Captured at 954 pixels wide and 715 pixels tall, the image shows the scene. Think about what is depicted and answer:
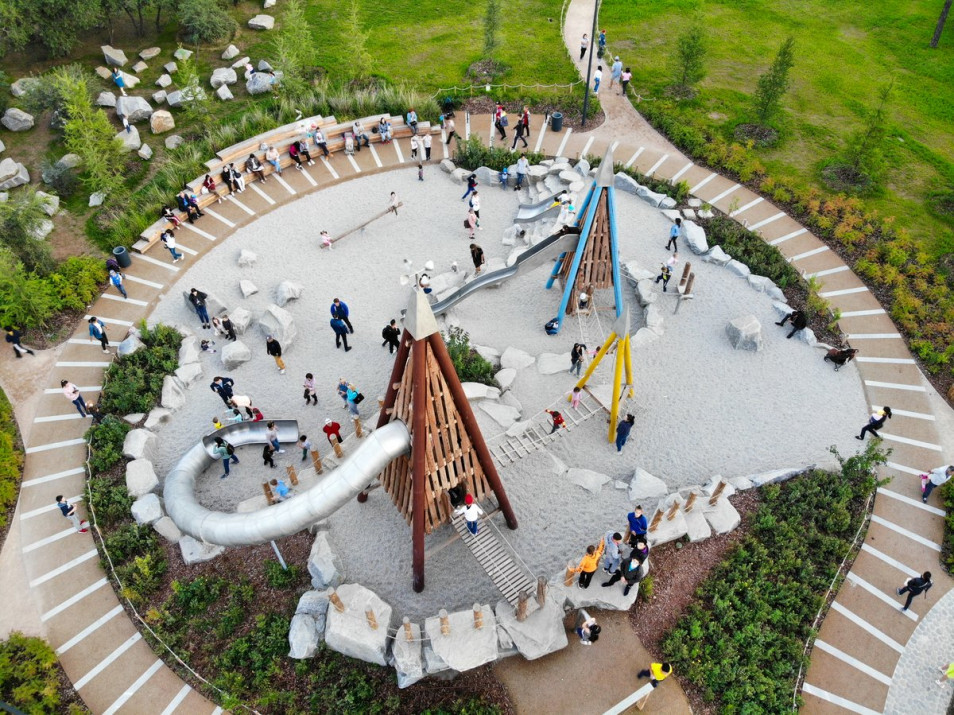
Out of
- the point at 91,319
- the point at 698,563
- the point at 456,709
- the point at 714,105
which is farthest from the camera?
the point at 714,105

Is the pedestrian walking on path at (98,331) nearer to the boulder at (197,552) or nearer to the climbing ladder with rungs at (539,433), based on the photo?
the boulder at (197,552)

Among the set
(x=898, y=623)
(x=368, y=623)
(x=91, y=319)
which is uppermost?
(x=91, y=319)

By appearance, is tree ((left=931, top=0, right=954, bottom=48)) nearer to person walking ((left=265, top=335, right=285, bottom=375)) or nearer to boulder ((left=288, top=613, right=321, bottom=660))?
person walking ((left=265, top=335, right=285, bottom=375))

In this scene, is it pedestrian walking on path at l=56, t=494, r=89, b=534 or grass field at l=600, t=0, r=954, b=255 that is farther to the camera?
grass field at l=600, t=0, r=954, b=255

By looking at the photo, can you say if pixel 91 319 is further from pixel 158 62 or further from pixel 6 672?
pixel 158 62

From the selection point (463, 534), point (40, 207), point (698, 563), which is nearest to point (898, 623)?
point (698, 563)

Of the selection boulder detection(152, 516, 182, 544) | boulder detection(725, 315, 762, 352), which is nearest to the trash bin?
boulder detection(152, 516, 182, 544)
